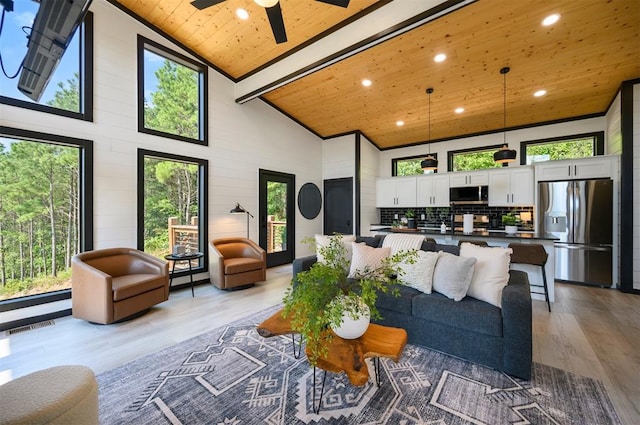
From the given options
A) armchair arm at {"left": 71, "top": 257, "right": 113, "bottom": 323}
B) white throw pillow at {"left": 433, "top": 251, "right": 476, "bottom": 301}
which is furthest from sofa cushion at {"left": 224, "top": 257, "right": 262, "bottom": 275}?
white throw pillow at {"left": 433, "top": 251, "right": 476, "bottom": 301}

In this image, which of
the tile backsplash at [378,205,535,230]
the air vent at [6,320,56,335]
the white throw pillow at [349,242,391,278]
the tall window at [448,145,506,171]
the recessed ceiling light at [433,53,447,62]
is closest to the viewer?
the air vent at [6,320,56,335]

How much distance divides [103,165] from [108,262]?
1.32 meters

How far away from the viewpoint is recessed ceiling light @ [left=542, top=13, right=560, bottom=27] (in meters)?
2.97

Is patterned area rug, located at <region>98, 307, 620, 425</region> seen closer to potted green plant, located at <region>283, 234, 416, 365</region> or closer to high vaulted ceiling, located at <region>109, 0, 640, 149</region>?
potted green plant, located at <region>283, 234, 416, 365</region>

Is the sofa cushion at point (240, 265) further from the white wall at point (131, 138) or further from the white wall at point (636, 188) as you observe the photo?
the white wall at point (636, 188)

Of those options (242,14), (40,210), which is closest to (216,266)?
(40,210)

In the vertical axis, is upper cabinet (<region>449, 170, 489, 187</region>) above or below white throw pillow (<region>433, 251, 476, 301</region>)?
above

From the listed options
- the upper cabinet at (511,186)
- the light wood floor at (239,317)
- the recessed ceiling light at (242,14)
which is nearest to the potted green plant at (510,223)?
the upper cabinet at (511,186)

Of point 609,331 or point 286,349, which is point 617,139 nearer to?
point 609,331

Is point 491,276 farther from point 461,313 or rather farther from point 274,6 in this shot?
point 274,6

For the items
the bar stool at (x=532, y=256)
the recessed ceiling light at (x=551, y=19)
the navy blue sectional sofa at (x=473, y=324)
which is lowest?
the navy blue sectional sofa at (x=473, y=324)

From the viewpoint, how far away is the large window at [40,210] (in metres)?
3.01

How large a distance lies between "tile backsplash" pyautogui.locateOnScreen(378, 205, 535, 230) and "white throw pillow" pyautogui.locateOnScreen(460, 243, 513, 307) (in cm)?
365

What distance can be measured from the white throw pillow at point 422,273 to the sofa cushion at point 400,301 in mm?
79
